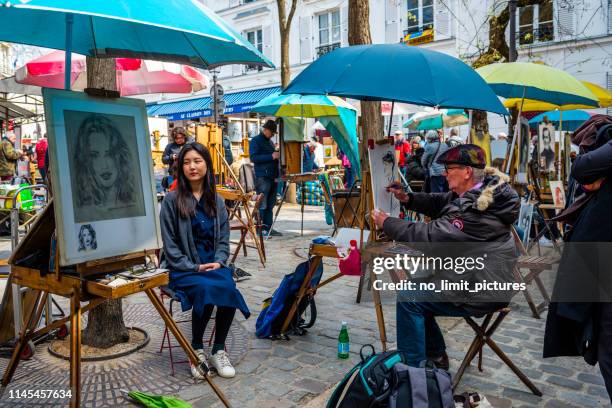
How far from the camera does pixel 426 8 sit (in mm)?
18656

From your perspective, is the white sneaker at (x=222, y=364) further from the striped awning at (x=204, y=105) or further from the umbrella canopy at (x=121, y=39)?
the striped awning at (x=204, y=105)

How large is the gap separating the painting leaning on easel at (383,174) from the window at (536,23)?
14.7 meters

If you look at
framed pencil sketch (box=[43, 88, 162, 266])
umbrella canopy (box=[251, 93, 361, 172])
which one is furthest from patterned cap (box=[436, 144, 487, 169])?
umbrella canopy (box=[251, 93, 361, 172])

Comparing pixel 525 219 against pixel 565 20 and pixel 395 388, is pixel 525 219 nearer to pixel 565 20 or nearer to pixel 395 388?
pixel 395 388

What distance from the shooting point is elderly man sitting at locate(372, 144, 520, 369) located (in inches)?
124

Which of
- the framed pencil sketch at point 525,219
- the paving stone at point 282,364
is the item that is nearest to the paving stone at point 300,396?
the paving stone at point 282,364

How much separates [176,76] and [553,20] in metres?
14.0

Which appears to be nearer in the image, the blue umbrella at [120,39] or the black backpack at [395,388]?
the black backpack at [395,388]

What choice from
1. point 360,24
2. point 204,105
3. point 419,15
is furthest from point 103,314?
point 204,105

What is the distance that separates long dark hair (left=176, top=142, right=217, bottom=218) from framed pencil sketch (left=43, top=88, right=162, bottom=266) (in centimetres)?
61

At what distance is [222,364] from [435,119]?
11.4m

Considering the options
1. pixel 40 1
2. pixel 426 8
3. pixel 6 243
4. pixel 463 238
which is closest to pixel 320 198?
pixel 6 243

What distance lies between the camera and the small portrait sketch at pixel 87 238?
2.75 metres

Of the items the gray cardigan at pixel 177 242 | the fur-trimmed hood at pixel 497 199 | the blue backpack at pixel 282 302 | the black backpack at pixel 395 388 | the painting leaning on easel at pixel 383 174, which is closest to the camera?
the black backpack at pixel 395 388
